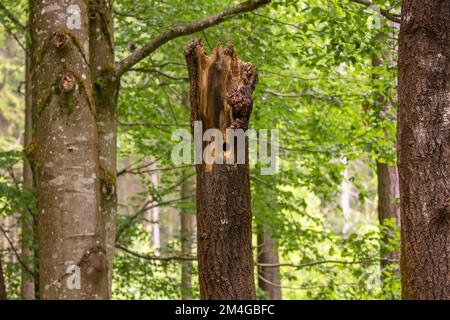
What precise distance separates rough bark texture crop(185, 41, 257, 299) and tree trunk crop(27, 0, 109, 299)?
127cm

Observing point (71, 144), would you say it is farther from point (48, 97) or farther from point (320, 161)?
point (320, 161)

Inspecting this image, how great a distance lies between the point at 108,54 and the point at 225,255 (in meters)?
2.85

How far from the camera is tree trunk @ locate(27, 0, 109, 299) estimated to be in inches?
177

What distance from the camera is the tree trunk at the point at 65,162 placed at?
449 centimetres

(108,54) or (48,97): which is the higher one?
(108,54)

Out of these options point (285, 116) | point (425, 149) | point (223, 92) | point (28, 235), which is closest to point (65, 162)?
point (223, 92)

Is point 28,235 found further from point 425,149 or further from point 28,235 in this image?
point 425,149

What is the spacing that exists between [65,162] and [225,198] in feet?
5.11

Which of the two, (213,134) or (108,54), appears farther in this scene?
(108,54)

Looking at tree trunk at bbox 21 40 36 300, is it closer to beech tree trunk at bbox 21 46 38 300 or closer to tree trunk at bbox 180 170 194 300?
beech tree trunk at bbox 21 46 38 300
